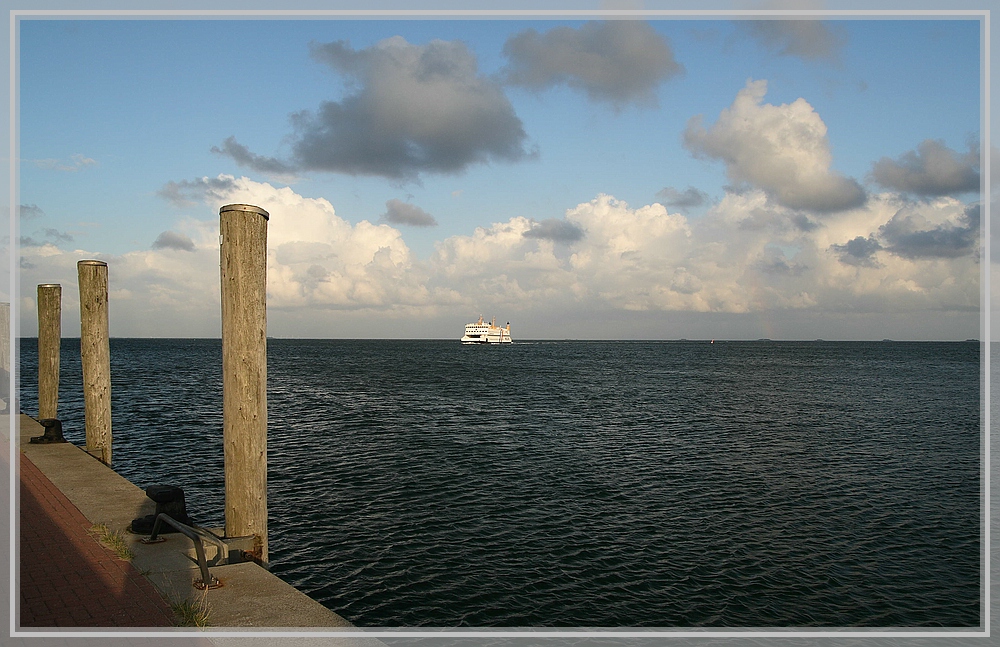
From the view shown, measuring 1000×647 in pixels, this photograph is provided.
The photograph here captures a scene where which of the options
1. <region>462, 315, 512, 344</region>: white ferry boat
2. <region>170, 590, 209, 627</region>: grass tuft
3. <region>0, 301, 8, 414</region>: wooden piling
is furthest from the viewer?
<region>462, 315, 512, 344</region>: white ferry boat

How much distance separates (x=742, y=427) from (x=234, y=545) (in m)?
25.6

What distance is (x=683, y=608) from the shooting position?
31.8 ft

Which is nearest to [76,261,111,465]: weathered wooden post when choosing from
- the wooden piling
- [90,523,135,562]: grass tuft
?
[90,523,135,562]: grass tuft

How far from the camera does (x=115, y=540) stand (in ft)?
21.2

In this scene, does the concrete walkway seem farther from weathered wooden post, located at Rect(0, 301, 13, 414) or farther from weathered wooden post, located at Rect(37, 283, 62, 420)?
weathered wooden post, located at Rect(0, 301, 13, 414)

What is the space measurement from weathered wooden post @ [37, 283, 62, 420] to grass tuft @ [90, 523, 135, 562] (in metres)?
8.02

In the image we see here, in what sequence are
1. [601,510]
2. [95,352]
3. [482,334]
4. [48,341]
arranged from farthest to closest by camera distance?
1. [482,334]
2. [601,510]
3. [48,341]
4. [95,352]

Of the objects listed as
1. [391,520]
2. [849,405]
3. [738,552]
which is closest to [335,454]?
[391,520]

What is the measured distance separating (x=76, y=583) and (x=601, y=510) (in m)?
10.7

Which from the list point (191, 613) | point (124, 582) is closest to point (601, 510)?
point (124, 582)

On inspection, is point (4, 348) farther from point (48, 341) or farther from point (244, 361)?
point (244, 361)

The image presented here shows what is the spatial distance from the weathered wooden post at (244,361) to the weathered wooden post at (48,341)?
30.4 ft

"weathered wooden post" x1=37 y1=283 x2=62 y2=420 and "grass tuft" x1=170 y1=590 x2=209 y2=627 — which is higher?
"weathered wooden post" x1=37 y1=283 x2=62 y2=420

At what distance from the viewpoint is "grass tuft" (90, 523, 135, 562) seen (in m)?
6.25
